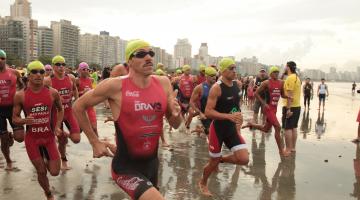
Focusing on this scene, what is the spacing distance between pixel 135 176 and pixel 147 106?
2.07 feet

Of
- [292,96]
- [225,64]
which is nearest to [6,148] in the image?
[225,64]

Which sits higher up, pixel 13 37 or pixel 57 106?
pixel 13 37

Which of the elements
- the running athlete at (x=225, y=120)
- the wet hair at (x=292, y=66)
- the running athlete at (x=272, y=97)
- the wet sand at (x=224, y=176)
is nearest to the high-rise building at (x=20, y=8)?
the wet sand at (x=224, y=176)

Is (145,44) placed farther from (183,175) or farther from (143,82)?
(183,175)

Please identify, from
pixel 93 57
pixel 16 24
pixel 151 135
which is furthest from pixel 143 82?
pixel 93 57

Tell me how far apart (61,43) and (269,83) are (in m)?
138

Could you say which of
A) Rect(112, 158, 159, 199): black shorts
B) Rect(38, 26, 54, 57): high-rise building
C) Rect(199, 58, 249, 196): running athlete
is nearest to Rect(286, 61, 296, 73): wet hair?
Rect(199, 58, 249, 196): running athlete

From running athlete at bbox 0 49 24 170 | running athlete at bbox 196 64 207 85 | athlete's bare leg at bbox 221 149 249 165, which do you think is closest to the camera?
athlete's bare leg at bbox 221 149 249 165

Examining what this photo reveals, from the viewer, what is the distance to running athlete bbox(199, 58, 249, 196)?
5.80m

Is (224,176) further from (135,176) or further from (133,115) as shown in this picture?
(133,115)

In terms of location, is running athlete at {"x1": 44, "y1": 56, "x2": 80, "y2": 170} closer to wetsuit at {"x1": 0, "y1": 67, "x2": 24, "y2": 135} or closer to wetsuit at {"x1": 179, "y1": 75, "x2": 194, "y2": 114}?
wetsuit at {"x1": 0, "y1": 67, "x2": 24, "y2": 135}

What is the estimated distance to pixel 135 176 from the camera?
3.42 m

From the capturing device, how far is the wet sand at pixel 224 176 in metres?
5.96

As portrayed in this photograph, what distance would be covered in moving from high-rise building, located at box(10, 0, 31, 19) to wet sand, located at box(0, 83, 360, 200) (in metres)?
175
